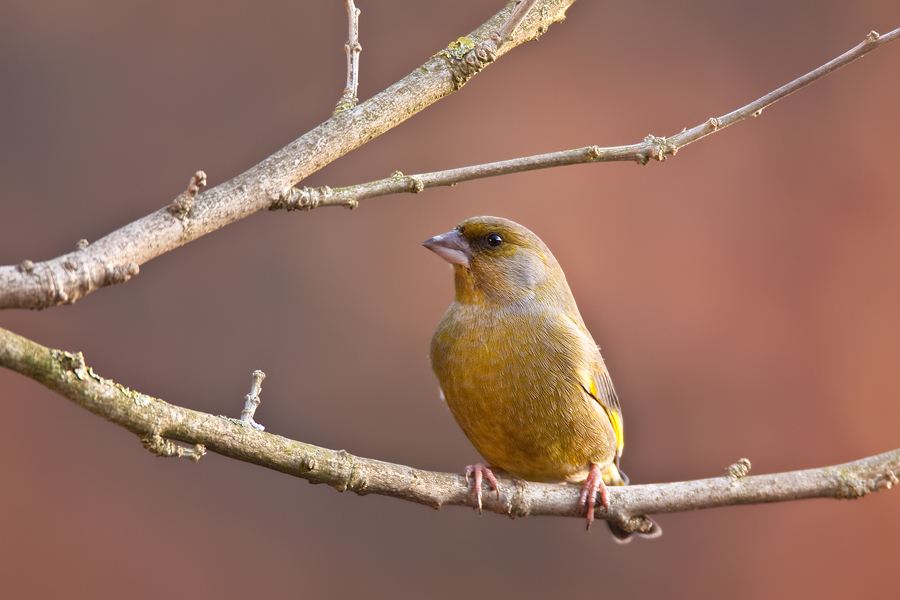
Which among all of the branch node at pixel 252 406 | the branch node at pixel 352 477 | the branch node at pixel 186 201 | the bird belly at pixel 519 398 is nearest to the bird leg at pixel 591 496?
the bird belly at pixel 519 398

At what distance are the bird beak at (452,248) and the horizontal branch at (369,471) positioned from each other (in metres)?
0.83

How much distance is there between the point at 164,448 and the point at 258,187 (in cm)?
60

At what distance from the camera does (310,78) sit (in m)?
5.37

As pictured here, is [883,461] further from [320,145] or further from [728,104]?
[728,104]

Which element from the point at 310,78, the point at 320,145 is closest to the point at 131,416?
the point at 320,145

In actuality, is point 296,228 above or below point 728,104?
below

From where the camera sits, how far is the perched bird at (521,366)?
2707mm

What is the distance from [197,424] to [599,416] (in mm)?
1613

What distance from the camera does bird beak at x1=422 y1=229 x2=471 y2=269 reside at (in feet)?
9.54

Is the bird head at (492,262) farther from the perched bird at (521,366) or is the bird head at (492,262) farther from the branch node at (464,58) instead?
the branch node at (464,58)

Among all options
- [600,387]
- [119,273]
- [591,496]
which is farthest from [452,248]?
[119,273]

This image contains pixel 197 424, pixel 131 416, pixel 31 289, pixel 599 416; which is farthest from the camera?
pixel 599 416

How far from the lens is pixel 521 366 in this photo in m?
2.71

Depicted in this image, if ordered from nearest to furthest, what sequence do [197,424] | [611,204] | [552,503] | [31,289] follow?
[31,289], [197,424], [552,503], [611,204]
